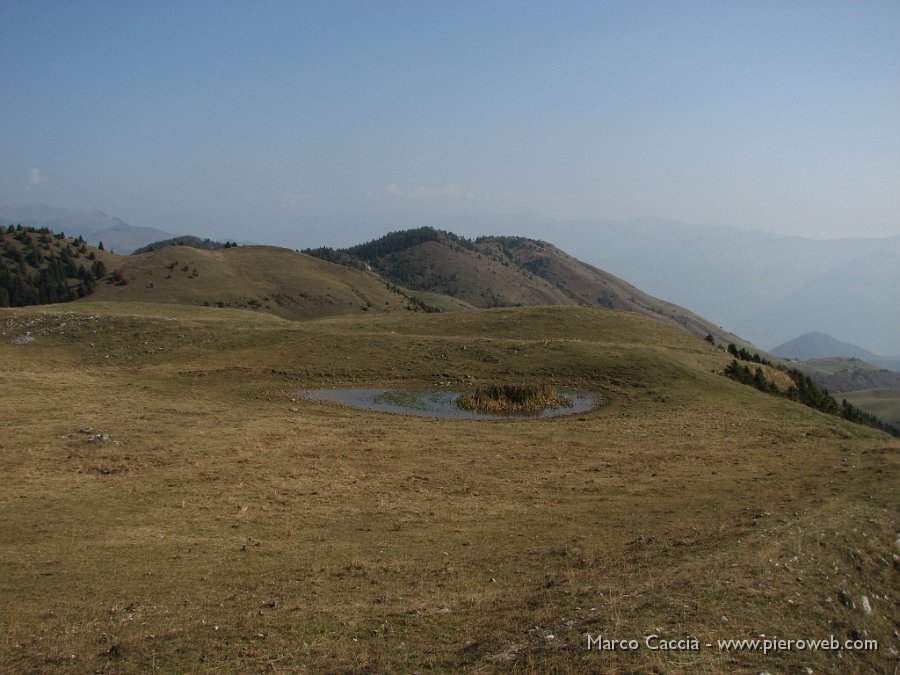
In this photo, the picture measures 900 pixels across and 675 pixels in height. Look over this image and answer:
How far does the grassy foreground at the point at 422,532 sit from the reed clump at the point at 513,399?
3341 mm

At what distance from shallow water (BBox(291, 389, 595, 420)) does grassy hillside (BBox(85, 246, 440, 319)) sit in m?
74.1

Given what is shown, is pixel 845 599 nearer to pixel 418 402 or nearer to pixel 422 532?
pixel 422 532

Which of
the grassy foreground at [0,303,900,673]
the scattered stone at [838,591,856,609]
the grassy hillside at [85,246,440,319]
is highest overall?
the grassy hillside at [85,246,440,319]

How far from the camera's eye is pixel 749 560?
1250cm

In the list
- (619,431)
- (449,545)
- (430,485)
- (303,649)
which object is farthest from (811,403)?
(303,649)

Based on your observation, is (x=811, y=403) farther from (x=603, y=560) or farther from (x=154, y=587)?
(x=154, y=587)

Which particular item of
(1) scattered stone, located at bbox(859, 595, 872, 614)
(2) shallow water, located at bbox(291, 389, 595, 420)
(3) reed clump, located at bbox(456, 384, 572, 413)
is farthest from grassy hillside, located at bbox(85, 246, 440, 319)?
(1) scattered stone, located at bbox(859, 595, 872, 614)

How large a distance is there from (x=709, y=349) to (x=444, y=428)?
37.6 metres

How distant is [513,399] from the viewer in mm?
38562

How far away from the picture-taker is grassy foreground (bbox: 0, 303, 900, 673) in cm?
995

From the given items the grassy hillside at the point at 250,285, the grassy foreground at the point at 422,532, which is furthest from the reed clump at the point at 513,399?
the grassy hillside at the point at 250,285

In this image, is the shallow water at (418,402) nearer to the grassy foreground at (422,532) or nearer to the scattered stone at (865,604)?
the grassy foreground at (422,532)

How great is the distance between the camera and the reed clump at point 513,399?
3744cm

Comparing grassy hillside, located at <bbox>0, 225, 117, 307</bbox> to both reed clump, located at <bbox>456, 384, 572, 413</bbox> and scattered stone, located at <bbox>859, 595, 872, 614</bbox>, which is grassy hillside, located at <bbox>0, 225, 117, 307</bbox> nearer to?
reed clump, located at <bbox>456, 384, 572, 413</bbox>
